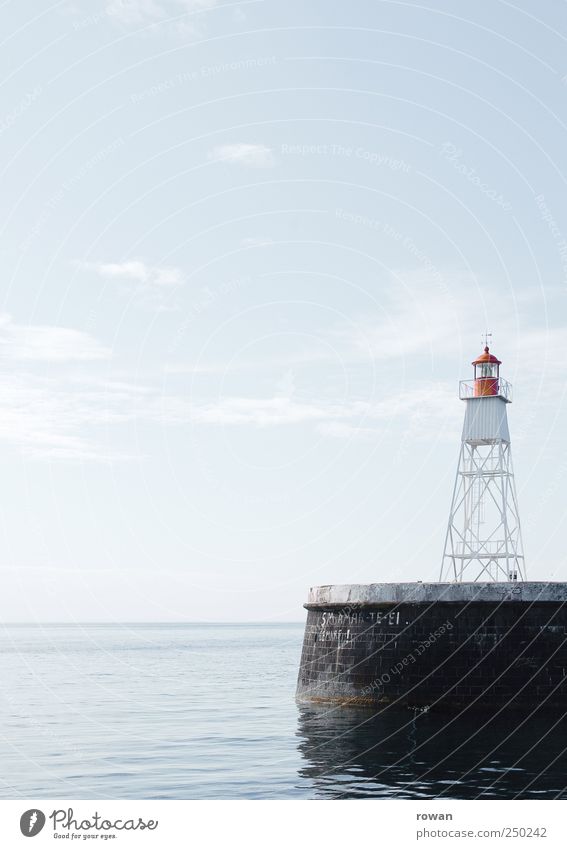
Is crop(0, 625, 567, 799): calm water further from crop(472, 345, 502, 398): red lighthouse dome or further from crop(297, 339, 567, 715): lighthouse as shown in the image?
crop(472, 345, 502, 398): red lighthouse dome

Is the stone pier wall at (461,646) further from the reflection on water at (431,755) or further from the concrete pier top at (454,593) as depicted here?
the reflection on water at (431,755)

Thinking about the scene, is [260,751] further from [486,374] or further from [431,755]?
[486,374]

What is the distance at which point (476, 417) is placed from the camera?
3709 cm

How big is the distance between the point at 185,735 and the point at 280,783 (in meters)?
8.67

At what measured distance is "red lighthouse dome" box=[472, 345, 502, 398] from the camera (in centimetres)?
3727

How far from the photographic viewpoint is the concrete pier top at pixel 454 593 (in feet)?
90.7

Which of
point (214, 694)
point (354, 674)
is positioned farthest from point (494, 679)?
point (214, 694)
